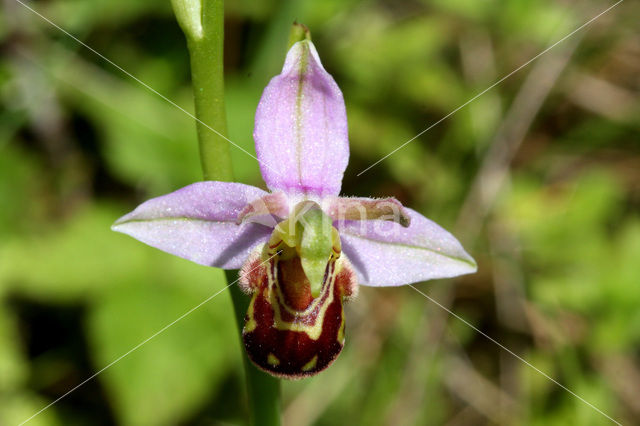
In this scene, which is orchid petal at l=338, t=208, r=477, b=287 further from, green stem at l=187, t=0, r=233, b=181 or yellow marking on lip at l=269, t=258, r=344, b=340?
green stem at l=187, t=0, r=233, b=181

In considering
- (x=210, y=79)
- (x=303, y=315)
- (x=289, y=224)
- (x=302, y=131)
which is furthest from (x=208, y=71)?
(x=303, y=315)

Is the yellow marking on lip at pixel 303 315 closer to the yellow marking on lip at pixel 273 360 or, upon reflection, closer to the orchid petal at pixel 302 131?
the yellow marking on lip at pixel 273 360

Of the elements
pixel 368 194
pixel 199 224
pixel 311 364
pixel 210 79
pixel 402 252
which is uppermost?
pixel 210 79

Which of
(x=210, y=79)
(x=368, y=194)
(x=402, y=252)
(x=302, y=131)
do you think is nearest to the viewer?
(x=210, y=79)

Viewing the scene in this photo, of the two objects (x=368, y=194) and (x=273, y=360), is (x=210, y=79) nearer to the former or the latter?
(x=273, y=360)

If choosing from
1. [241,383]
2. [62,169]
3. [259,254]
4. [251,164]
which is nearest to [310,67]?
[259,254]

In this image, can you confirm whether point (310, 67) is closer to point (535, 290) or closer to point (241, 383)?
point (241, 383)

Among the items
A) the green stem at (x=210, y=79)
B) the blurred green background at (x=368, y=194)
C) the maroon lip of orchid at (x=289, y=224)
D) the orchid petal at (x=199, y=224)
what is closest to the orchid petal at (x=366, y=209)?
the maroon lip of orchid at (x=289, y=224)

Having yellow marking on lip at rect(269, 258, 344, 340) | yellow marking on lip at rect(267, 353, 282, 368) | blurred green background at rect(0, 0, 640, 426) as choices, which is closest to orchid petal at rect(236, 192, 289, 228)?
yellow marking on lip at rect(269, 258, 344, 340)
